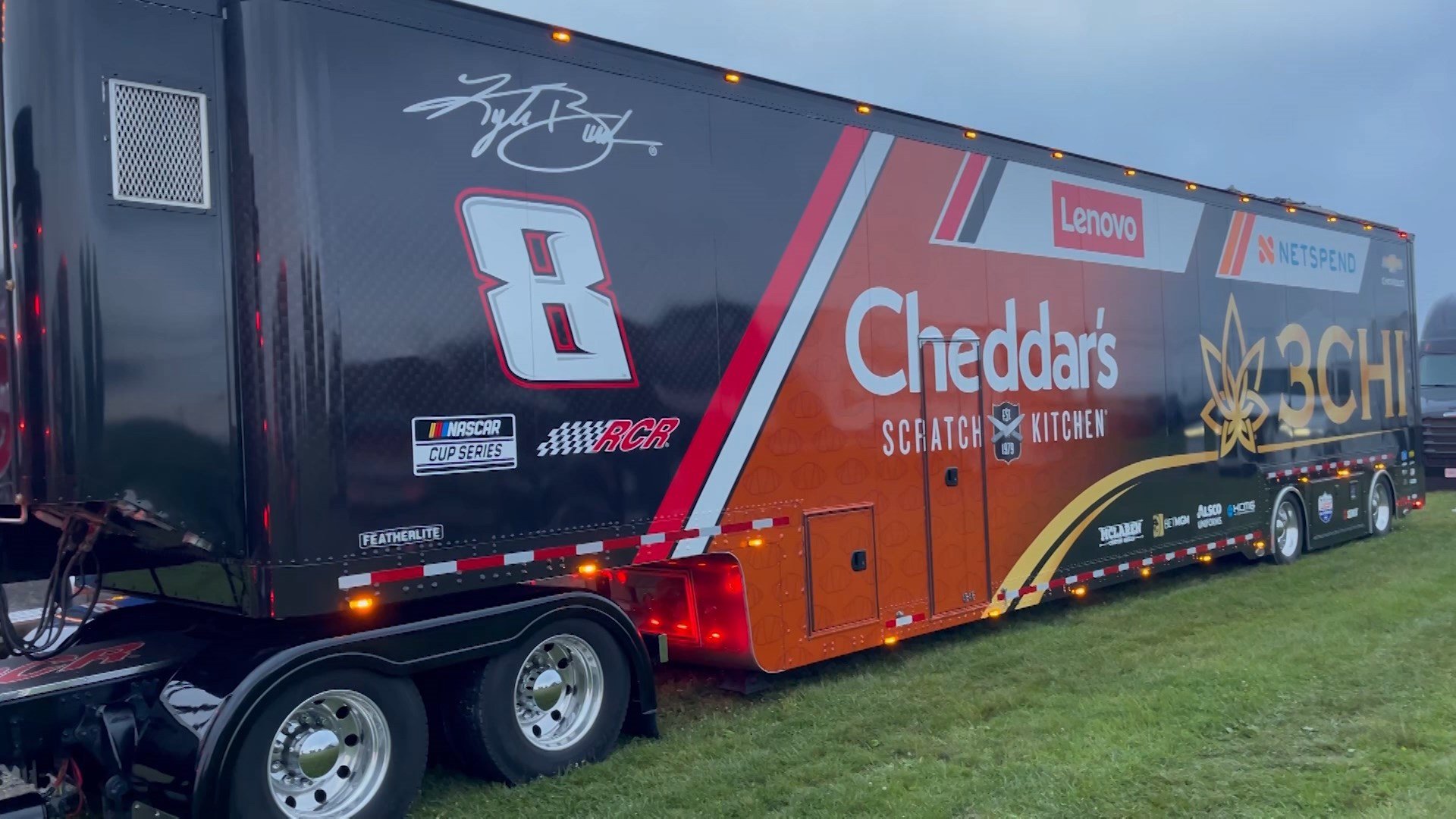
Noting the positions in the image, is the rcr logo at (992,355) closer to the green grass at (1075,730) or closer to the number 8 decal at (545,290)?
the green grass at (1075,730)

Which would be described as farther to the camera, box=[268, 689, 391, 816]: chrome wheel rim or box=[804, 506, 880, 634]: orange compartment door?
box=[804, 506, 880, 634]: orange compartment door

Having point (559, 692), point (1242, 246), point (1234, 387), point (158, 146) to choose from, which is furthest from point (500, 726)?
point (1242, 246)

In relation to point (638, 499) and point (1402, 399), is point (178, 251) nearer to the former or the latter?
point (638, 499)

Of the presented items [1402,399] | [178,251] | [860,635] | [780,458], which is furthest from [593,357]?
[1402,399]

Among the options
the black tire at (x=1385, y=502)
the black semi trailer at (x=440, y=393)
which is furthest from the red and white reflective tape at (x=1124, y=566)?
the black tire at (x=1385, y=502)

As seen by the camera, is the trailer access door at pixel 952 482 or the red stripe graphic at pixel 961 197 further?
the red stripe graphic at pixel 961 197

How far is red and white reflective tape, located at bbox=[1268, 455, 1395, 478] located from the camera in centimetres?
1116

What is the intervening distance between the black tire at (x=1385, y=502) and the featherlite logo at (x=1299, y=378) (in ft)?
2.39

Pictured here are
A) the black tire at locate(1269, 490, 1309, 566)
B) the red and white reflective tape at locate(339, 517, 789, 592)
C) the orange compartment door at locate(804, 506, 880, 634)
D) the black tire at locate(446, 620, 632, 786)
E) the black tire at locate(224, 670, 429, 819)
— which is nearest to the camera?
the black tire at locate(224, 670, 429, 819)

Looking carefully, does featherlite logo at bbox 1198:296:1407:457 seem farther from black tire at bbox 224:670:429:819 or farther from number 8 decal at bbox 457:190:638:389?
black tire at bbox 224:670:429:819

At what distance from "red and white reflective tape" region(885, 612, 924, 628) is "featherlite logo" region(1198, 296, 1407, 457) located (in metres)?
4.04

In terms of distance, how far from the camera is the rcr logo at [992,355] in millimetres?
7073

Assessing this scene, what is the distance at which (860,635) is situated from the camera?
6.91m

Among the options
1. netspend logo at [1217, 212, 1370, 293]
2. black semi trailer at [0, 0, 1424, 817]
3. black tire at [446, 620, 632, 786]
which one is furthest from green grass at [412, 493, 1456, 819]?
netspend logo at [1217, 212, 1370, 293]
